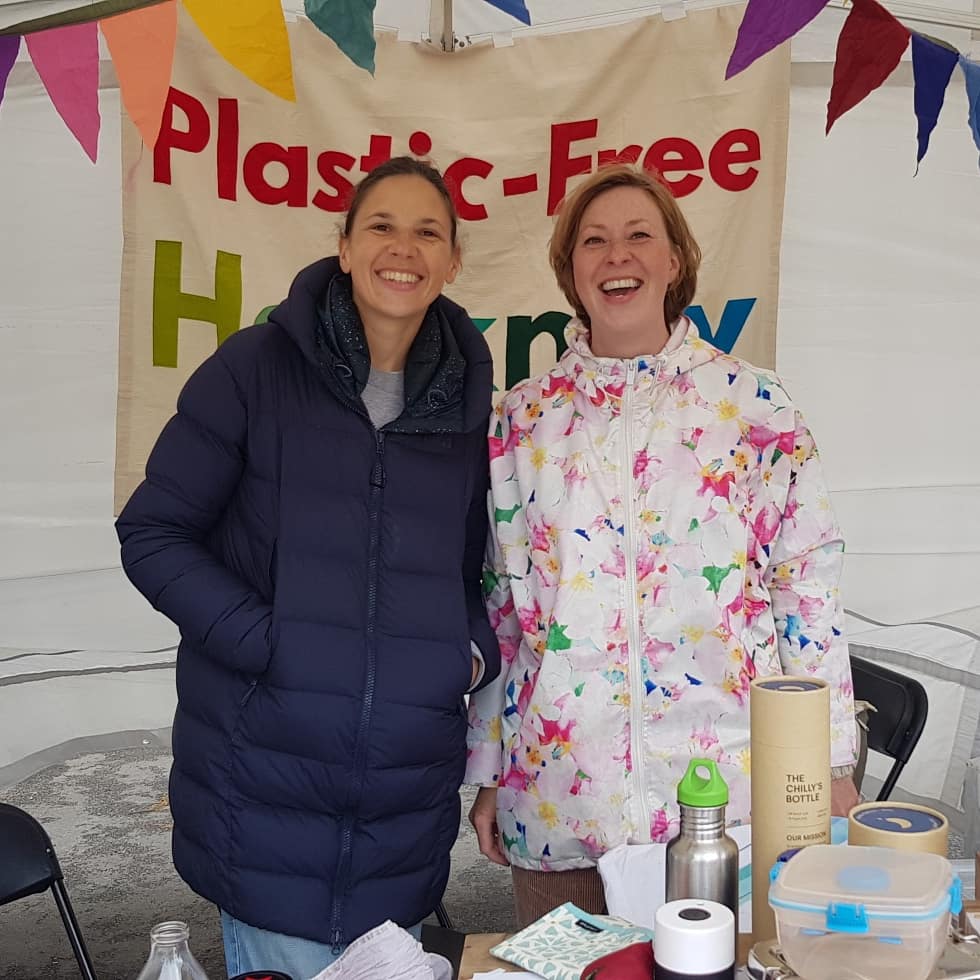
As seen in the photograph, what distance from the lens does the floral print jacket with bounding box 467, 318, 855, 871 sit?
1484mm

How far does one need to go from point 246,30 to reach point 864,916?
167cm

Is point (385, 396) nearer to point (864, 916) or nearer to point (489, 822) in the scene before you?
point (489, 822)

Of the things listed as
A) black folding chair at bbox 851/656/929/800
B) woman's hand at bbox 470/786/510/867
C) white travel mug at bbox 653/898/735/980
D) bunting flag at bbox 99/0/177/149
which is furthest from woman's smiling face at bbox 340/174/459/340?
black folding chair at bbox 851/656/929/800

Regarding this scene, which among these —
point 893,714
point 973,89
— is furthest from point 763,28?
point 893,714

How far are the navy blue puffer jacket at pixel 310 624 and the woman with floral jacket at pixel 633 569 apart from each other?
0.09 metres

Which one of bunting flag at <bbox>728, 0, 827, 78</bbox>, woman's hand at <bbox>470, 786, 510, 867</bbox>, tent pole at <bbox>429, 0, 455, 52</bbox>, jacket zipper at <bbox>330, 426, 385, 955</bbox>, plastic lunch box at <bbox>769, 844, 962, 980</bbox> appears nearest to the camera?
plastic lunch box at <bbox>769, 844, 962, 980</bbox>

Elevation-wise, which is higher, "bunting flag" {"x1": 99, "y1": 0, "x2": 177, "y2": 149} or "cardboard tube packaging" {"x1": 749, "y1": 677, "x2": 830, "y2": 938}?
"bunting flag" {"x1": 99, "y1": 0, "x2": 177, "y2": 149}

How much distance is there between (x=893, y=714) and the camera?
2279 mm

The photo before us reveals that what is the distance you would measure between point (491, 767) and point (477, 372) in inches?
21.5

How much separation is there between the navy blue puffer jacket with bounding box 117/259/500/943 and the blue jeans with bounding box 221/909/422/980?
0.07 feet

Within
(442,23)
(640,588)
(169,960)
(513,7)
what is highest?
(442,23)

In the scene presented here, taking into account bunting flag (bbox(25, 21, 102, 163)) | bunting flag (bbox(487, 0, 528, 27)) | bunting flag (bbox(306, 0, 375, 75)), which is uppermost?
bunting flag (bbox(487, 0, 528, 27))

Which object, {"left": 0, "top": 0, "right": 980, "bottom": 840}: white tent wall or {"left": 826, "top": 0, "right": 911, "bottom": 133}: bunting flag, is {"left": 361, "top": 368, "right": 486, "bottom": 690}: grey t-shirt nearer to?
{"left": 826, "top": 0, "right": 911, "bottom": 133}: bunting flag

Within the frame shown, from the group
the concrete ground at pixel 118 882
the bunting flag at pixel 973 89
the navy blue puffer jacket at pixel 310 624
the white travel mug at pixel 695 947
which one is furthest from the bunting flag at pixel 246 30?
the concrete ground at pixel 118 882
